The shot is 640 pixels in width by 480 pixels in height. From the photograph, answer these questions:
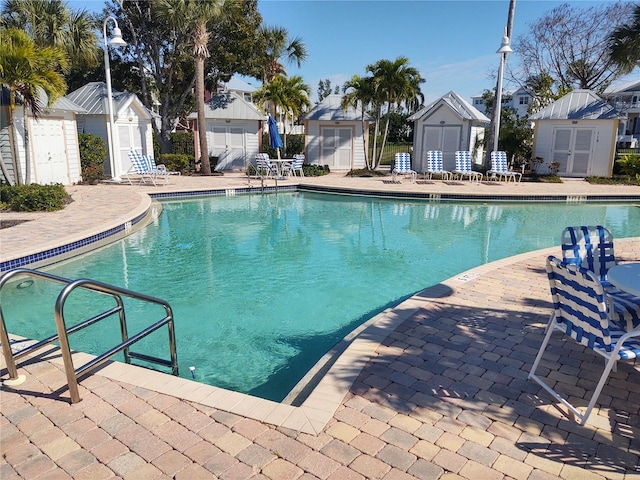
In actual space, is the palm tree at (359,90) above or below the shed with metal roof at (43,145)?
above

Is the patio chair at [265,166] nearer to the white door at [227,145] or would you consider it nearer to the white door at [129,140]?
the white door at [227,145]

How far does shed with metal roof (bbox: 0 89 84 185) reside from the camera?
1234cm

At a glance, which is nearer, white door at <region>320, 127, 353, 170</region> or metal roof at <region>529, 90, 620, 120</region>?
metal roof at <region>529, 90, 620, 120</region>

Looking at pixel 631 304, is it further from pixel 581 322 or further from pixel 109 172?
pixel 109 172

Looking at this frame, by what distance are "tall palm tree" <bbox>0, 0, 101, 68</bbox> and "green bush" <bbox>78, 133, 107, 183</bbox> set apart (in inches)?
162

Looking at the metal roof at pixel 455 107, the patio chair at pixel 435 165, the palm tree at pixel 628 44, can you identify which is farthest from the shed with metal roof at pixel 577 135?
the patio chair at pixel 435 165

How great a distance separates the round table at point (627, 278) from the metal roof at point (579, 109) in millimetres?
17690

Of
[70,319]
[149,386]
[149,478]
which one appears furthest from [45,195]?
[149,478]

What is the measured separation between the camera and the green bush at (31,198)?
35.0ft

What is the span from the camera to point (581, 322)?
3166 millimetres

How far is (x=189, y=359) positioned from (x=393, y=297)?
9.55 ft

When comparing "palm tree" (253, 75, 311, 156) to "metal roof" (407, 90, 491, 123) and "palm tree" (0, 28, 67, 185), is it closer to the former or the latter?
"metal roof" (407, 90, 491, 123)

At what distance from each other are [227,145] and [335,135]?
196 inches

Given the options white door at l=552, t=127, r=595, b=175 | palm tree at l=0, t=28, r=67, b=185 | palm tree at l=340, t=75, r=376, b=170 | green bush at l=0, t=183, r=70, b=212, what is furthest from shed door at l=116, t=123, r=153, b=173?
white door at l=552, t=127, r=595, b=175
